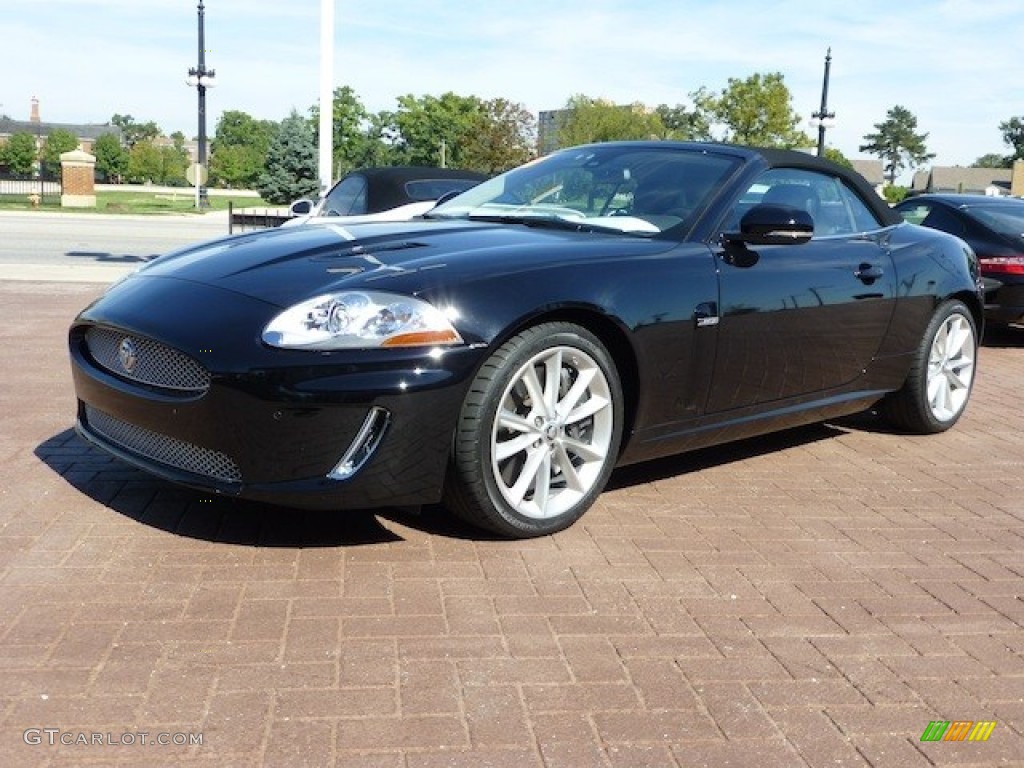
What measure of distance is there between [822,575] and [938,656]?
674mm

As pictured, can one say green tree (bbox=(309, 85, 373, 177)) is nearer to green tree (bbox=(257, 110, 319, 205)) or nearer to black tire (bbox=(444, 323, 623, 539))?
green tree (bbox=(257, 110, 319, 205))

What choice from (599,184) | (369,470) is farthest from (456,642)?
(599,184)

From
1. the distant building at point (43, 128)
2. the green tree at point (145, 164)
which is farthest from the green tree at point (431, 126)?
the distant building at point (43, 128)

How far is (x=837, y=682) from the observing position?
9.69 ft

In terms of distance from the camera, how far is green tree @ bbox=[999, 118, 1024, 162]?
468 ft

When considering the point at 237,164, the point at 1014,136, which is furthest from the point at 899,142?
the point at 237,164

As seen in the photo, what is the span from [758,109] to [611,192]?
4496 cm

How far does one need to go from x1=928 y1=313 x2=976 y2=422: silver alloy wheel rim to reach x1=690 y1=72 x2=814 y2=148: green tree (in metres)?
42.8

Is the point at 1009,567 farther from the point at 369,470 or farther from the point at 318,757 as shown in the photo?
the point at 318,757

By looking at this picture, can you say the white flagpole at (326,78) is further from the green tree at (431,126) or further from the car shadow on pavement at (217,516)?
the green tree at (431,126)

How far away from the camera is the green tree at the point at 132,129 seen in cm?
14312

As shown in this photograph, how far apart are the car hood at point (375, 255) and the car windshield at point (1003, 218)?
270 inches

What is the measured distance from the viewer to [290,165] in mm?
37531

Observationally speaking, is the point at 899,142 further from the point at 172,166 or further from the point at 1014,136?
the point at 172,166
